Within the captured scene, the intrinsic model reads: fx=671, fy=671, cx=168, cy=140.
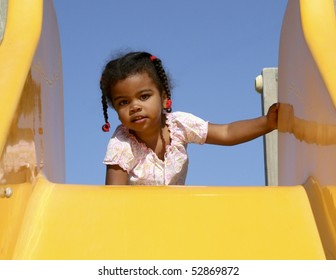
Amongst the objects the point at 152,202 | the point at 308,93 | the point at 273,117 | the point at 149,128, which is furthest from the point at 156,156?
the point at 152,202

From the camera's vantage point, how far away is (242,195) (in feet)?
4.28

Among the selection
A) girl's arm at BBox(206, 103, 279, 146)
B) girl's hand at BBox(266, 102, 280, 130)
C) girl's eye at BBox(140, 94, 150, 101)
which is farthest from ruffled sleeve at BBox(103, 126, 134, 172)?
girl's hand at BBox(266, 102, 280, 130)

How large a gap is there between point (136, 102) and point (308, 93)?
0.66 m

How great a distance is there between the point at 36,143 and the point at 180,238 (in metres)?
0.44

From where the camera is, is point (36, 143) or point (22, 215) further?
point (36, 143)

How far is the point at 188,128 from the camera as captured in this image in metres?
2.16

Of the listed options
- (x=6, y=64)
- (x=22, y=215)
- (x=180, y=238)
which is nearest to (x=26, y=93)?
(x=6, y=64)

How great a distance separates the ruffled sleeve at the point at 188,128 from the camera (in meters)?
2.16

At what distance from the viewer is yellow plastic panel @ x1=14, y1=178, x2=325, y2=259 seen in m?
1.11

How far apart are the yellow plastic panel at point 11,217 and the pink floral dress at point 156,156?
33.1 inches

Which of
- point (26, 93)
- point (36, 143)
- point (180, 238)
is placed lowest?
point (180, 238)

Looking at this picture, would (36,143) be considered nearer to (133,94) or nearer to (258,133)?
(133,94)

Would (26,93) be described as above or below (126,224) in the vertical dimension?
above

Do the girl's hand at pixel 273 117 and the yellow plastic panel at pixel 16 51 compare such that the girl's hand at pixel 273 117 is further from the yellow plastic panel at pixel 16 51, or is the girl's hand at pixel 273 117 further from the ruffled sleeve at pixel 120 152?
the yellow plastic panel at pixel 16 51
